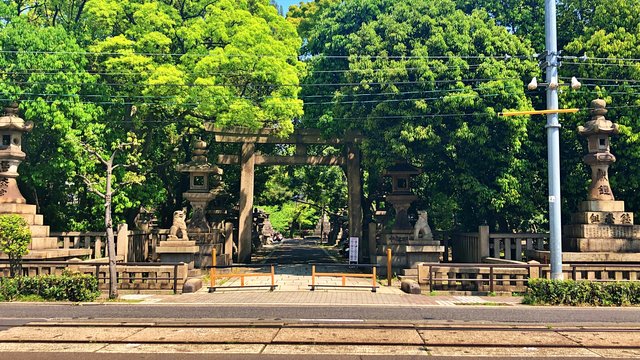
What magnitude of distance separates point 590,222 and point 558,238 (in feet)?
17.4

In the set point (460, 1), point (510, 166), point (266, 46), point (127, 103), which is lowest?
point (510, 166)

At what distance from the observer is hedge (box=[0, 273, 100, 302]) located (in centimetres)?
1608

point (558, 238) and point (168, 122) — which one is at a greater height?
point (168, 122)

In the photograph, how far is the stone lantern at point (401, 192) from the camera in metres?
24.9

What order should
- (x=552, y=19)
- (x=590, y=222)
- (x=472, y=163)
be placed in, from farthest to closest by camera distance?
(x=472, y=163), (x=590, y=222), (x=552, y=19)

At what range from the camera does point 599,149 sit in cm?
2122

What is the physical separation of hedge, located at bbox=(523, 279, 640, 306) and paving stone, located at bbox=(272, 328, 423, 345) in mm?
6550

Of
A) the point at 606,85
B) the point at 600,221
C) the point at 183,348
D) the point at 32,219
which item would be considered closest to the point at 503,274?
the point at 600,221

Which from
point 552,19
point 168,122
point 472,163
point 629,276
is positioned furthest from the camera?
point 168,122

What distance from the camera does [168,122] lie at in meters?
27.5

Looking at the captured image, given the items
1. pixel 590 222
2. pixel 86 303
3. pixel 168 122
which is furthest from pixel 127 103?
pixel 590 222

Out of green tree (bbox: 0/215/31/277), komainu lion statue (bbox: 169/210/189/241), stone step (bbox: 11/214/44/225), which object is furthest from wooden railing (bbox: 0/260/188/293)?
komainu lion statue (bbox: 169/210/189/241)

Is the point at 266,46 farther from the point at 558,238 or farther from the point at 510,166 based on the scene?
the point at 558,238

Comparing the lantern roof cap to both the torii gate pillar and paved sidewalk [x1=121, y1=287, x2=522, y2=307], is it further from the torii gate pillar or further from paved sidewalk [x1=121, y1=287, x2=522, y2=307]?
the torii gate pillar
